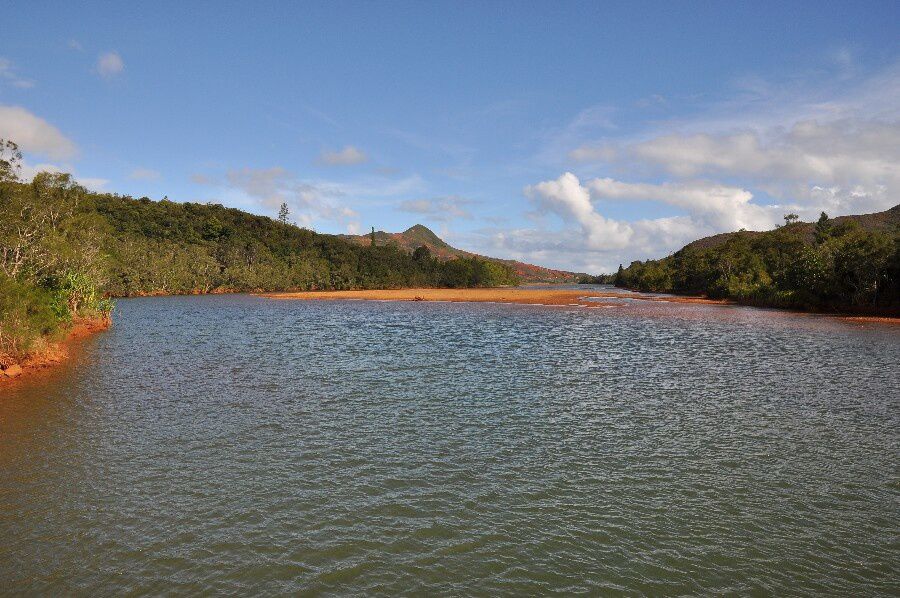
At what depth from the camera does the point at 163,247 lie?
572ft

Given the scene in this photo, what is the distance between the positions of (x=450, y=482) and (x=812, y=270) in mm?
105234

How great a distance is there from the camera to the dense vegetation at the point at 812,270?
3211 inches

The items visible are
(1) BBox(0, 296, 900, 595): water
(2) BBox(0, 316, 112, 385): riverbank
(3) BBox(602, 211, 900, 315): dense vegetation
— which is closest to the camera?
(1) BBox(0, 296, 900, 595): water

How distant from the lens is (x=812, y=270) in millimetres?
95500

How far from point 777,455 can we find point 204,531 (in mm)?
18095

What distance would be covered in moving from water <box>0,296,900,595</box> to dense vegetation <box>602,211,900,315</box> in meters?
63.5

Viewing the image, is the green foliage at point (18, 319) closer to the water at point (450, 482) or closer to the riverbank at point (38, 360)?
the riverbank at point (38, 360)

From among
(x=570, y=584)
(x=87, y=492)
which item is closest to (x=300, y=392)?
(x=87, y=492)

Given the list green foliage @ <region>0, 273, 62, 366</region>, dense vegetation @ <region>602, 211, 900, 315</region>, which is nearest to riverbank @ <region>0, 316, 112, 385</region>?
green foliage @ <region>0, 273, 62, 366</region>

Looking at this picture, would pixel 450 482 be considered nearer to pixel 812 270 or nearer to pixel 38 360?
pixel 38 360

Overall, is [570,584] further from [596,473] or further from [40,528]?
[40,528]

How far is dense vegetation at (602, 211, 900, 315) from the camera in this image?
81.6 m

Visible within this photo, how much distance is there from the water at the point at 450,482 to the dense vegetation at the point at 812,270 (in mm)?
63520

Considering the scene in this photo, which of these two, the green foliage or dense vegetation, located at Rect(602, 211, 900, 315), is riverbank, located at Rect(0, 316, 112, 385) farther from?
dense vegetation, located at Rect(602, 211, 900, 315)
